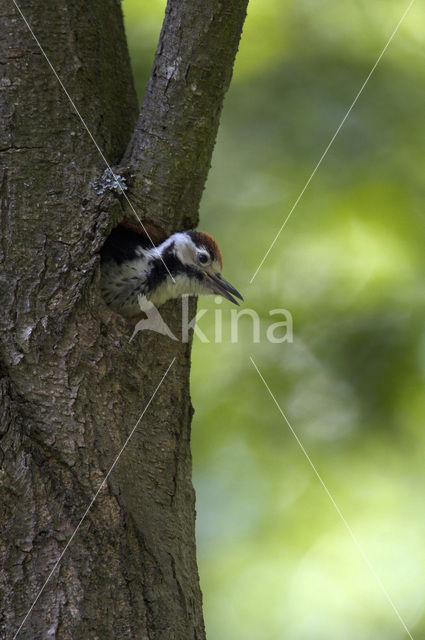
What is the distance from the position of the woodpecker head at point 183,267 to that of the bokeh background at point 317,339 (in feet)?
3.68

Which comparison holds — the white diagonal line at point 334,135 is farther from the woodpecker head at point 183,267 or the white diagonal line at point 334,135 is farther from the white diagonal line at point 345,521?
the woodpecker head at point 183,267

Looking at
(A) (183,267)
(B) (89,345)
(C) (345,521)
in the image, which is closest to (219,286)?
(A) (183,267)

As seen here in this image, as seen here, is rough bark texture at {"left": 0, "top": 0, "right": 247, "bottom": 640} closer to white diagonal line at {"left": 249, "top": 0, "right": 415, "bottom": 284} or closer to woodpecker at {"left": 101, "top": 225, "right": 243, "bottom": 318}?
woodpecker at {"left": 101, "top": 225, "right": 243, "bottom": 318}

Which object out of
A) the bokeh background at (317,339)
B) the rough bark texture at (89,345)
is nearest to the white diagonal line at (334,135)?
the bokeh background at (317,339)

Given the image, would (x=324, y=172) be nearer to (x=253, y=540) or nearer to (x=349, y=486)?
(x=349, y=486)

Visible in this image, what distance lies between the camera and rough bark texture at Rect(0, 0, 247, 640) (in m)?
1.50

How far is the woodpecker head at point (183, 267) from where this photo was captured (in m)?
2.13

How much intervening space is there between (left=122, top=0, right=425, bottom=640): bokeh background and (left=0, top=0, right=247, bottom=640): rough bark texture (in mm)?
1517

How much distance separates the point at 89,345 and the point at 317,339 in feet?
6.52

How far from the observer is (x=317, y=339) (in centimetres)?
350

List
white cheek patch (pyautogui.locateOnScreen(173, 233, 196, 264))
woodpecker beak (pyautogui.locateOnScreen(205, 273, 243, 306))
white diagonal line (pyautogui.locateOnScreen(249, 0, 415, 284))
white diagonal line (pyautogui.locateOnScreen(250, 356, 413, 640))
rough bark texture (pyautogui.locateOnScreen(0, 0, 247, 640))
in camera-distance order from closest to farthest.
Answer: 1. rough bark texture (pyautogui.locateOnScreen(0, 0, 247, 640))
2. white cheek patch (pyautogui.locateOnScreen(173, 233, 196, 264))
3. woodpecker beak (pyautogui.locateOnScreen(205, 273, 243, 306))
4. white diagonal line (pyautogui.locateOnScreen(250, 356, 413, 640))
5. white diagonal line (pyautogui.locateOnScreen(249, 0, 415, 284))

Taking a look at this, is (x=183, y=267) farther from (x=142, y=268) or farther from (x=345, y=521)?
(x=345, y=521)

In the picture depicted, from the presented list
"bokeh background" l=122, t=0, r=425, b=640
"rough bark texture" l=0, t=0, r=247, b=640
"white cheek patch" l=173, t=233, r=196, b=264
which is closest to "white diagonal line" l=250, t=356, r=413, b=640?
"bokeh background" l=122, t=0, r=425, b=640

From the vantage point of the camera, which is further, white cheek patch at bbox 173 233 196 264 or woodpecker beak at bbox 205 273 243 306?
woodpecker beak at bbox 205 273 243 306
